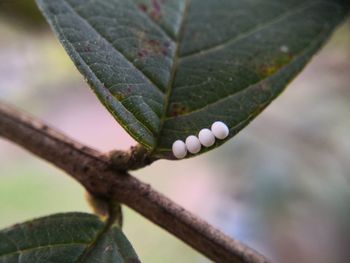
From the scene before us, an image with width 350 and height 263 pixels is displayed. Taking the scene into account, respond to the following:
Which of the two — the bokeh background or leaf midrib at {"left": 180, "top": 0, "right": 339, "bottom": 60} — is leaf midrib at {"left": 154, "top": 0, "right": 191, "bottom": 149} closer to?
leaf midrib at {"left": 180, "top": 0, "right": 339, "bottom": 60}

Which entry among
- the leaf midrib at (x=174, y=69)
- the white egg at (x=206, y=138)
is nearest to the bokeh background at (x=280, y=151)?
the leaf midrib at (x=174, y=69)

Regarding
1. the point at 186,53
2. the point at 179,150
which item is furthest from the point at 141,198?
the point at 186,53

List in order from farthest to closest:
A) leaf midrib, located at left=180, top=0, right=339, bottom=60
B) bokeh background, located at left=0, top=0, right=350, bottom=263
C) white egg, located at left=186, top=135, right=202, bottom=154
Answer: bokeh background, located at left=0, top=0, right=350, bottom=263, leaf midrib, located at left=180, top=0, right=339, bottom=60, white egg, located at left=186, top=135, right=202, bottom=154

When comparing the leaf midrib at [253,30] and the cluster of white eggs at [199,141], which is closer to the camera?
the cluster of white eggs at [199,141]

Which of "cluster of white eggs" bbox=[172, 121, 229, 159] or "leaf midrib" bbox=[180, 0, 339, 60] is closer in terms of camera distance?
"cluster of white eggs" bbox=[172, 121, 229, 159]

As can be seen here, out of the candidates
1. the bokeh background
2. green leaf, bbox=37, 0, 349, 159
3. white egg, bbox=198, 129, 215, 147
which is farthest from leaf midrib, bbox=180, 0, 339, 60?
the bokeh background

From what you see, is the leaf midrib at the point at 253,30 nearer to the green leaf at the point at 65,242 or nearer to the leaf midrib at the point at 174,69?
the leaf midrib at the point at 174,69

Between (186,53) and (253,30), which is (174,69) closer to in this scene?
(186,53)

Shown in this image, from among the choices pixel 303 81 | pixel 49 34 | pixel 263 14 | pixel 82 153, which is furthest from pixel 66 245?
pixel 303 81
